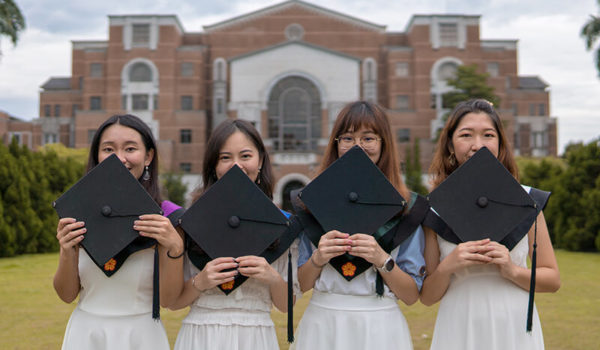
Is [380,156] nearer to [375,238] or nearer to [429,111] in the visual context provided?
[375,238]

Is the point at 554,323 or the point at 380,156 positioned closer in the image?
the point at 380,156

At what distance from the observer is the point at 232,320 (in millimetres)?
2691

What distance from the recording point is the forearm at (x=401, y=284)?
2.58m

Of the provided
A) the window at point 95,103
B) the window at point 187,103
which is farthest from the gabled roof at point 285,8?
the window at point 95,103

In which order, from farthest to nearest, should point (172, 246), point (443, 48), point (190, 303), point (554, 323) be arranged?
point (443, 48) → point (554, 323) → point (190, 303) → point (172, 246)

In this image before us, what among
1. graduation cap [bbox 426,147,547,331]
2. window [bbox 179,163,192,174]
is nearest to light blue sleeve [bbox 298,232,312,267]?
graduation cap [bbox 426,147,547,331]

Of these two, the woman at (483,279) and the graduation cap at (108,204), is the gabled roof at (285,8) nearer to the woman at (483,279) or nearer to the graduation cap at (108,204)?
the woman at (483,279)

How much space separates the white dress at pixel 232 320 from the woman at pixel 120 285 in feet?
0.52

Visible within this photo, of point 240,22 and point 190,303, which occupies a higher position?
point 240,22

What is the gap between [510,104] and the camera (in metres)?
39.8

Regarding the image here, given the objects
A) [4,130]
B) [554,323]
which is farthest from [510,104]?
[4,130]

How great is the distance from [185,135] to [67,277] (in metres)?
34.7

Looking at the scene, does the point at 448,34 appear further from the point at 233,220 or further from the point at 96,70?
the point at 233,220

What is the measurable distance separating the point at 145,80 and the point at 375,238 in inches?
1440
